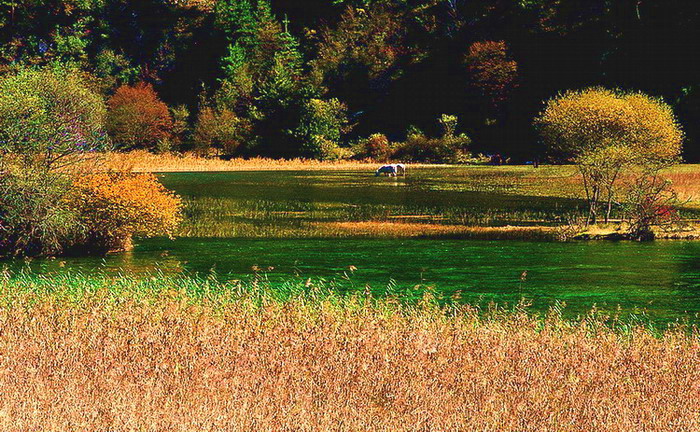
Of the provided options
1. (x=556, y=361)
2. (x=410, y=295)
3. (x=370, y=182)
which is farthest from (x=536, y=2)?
(x=556, y=361)

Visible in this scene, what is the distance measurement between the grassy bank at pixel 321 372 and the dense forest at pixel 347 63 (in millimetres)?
77000

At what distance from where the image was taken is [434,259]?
29156mm

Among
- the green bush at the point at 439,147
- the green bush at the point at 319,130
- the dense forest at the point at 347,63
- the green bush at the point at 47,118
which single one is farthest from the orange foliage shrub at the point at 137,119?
the green bush at the point at 47,118

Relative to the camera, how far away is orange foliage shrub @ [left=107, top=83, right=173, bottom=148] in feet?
378

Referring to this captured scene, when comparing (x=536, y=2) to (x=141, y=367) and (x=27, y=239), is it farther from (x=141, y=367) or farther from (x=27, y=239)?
(x=141, y=367)

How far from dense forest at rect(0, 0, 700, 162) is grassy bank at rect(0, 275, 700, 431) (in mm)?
77000

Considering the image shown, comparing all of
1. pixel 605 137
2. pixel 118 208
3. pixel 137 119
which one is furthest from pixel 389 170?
pixel 118 208

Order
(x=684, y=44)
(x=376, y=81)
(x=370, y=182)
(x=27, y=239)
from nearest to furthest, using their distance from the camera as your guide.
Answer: (x=27, y=239), (x=370, y=182), (x=684, y=44), (x=376, y=81)

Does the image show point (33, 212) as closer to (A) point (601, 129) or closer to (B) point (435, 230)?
(B) point (435, 230)

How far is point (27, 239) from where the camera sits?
2872 centimetres

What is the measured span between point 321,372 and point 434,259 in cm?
1842

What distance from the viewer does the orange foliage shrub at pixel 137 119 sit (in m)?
115

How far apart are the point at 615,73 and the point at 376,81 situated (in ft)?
114

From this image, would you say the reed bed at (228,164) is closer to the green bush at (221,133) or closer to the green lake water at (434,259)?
the green bush at (221,133)
